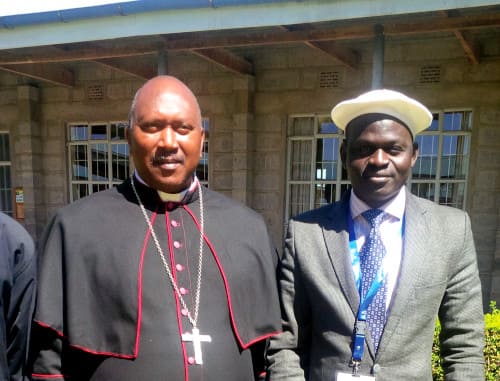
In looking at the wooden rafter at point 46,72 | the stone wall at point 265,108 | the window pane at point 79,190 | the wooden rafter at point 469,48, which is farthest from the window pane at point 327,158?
the wooden rafter at point 46,72

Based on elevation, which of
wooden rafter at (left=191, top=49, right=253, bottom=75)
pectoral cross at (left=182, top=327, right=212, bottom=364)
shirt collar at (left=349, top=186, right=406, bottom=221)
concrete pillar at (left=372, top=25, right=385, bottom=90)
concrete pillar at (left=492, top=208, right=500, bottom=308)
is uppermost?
wooden rafter at (left=191, top=49, right=253, bottom=75)

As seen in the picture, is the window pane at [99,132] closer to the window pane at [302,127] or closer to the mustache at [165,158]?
the window pane at [302,127]

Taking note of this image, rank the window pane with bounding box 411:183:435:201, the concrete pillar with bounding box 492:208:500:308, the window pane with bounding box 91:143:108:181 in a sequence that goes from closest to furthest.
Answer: the concrete pillar with bounding box 492:208:500:308 → the window pane with bounding box 411:183:435:201 → the window pane with bounding box 91:143:108:181

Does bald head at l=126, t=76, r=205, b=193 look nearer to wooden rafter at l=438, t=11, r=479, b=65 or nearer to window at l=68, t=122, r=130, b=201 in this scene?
wooden rafter at l=438, t=11, r=479, b=65

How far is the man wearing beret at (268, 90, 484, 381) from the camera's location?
163 centimetres

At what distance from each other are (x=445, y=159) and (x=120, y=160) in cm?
575

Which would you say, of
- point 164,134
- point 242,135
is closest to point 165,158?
point 164,134

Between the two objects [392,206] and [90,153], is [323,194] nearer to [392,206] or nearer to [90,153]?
[90,153]

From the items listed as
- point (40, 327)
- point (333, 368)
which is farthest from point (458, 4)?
point (40, 327)

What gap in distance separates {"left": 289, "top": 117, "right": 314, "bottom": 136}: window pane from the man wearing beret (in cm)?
518

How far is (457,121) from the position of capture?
618cm

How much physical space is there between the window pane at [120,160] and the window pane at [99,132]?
0.92 ft

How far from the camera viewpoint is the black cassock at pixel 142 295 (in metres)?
1.59

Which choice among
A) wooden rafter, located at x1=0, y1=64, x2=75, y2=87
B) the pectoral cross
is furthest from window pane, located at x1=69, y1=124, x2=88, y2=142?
the pectoral cross
